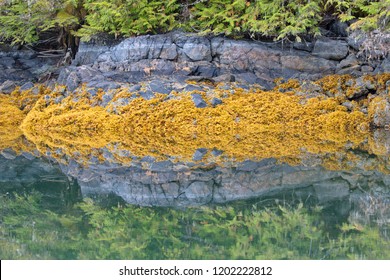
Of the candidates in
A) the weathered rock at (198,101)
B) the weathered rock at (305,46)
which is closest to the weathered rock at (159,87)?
the weathered rock at (198,101)

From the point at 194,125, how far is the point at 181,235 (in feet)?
25.7

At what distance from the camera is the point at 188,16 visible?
1469cm

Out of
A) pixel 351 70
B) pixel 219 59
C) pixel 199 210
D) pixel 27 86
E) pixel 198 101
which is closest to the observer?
pixel 199 210

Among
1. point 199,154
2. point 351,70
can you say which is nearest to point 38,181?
point 199,154

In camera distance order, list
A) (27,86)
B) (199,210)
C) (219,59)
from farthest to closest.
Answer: (27,86), (219,59), (199,210)

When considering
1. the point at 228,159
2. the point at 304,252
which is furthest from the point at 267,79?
the point at 304,252

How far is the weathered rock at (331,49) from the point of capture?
1284 cm

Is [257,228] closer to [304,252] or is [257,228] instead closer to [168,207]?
[304,252]

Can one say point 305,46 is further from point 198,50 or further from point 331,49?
point 198,50

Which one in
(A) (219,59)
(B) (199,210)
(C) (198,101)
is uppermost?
(B) (199,210)

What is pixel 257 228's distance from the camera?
434 cm

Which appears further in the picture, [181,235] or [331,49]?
[331,49]

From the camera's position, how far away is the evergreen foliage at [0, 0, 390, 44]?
12.3m

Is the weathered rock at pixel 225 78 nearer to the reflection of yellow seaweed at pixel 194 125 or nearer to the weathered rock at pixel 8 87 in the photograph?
the reflection of yellow seaweed at pixel 194 125
